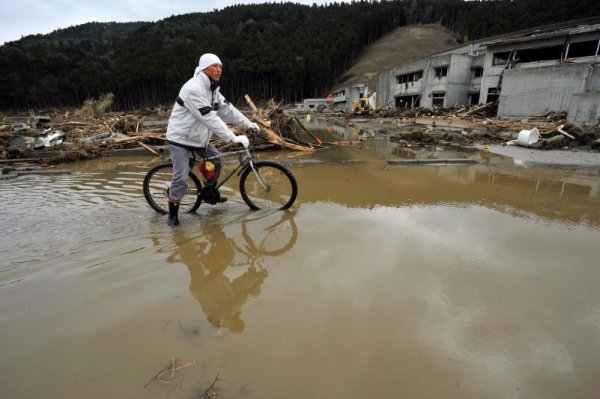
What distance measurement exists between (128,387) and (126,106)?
93.6 m

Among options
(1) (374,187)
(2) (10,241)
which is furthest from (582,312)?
(2) (10,241)

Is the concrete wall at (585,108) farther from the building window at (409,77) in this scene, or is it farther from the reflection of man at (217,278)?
the building window at (409,77)

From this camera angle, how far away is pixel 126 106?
80.3m

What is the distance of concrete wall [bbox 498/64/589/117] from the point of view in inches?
757

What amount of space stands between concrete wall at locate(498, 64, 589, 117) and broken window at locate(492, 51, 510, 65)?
7168 millimetres

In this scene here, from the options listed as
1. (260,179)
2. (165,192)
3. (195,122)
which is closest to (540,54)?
(260,179)

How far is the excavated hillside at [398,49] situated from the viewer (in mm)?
86625

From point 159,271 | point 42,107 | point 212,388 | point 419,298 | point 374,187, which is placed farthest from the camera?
point 42,107

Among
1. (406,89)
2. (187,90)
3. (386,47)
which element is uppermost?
(386,47)

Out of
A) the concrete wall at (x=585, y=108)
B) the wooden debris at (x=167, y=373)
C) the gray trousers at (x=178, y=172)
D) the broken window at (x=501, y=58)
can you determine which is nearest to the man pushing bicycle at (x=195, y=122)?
the gray trousers at (x=178, y=172)

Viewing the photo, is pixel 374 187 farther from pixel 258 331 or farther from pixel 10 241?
pixel 10 241

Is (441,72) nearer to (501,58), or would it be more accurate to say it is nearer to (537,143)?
(501,58)

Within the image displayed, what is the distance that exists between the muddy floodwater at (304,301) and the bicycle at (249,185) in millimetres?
263

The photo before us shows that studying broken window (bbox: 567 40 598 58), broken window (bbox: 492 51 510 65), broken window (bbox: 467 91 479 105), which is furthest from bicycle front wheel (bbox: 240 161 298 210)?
broken window (bbox: 467 91 479 105)
